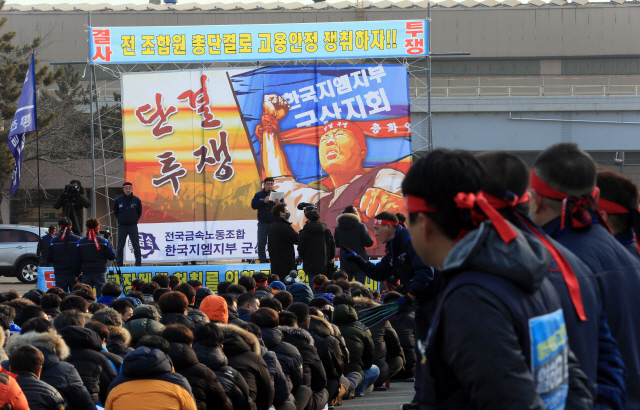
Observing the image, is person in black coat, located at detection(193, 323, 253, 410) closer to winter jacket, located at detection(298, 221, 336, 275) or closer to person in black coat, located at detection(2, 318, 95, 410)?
person in black coat, located at detection(2, 318, 95, 410)

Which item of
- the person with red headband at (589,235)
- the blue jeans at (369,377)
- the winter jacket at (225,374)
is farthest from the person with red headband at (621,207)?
the blue jeans at (369,377)

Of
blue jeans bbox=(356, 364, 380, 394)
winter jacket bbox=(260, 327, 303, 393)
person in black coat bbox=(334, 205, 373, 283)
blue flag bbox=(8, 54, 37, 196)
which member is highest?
blue flag bbox=(8, 54, 37, 196)

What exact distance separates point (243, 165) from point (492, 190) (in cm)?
1267

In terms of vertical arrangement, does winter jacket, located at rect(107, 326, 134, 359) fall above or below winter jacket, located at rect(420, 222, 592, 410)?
below

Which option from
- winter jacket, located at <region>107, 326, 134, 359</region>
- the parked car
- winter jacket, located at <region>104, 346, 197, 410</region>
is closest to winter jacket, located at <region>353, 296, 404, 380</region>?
winter jacket, located at <region>107, 326, 134, 359</region>

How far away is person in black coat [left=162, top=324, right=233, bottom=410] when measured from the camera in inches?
162

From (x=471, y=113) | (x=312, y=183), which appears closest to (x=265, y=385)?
(x=312, y=183)

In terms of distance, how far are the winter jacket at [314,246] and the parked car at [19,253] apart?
922cm

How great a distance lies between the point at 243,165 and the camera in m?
14.4

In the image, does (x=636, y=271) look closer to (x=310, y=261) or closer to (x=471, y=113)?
(x=310, y=261)

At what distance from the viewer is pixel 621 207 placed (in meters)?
2.88

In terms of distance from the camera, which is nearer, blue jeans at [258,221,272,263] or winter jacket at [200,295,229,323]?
winter jacket at [200,295,229,323]

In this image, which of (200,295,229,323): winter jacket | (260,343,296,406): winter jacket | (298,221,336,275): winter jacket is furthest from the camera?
(298,221,336,275): winter jacket

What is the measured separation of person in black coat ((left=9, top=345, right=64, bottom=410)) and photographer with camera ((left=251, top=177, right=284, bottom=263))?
8.69 m
